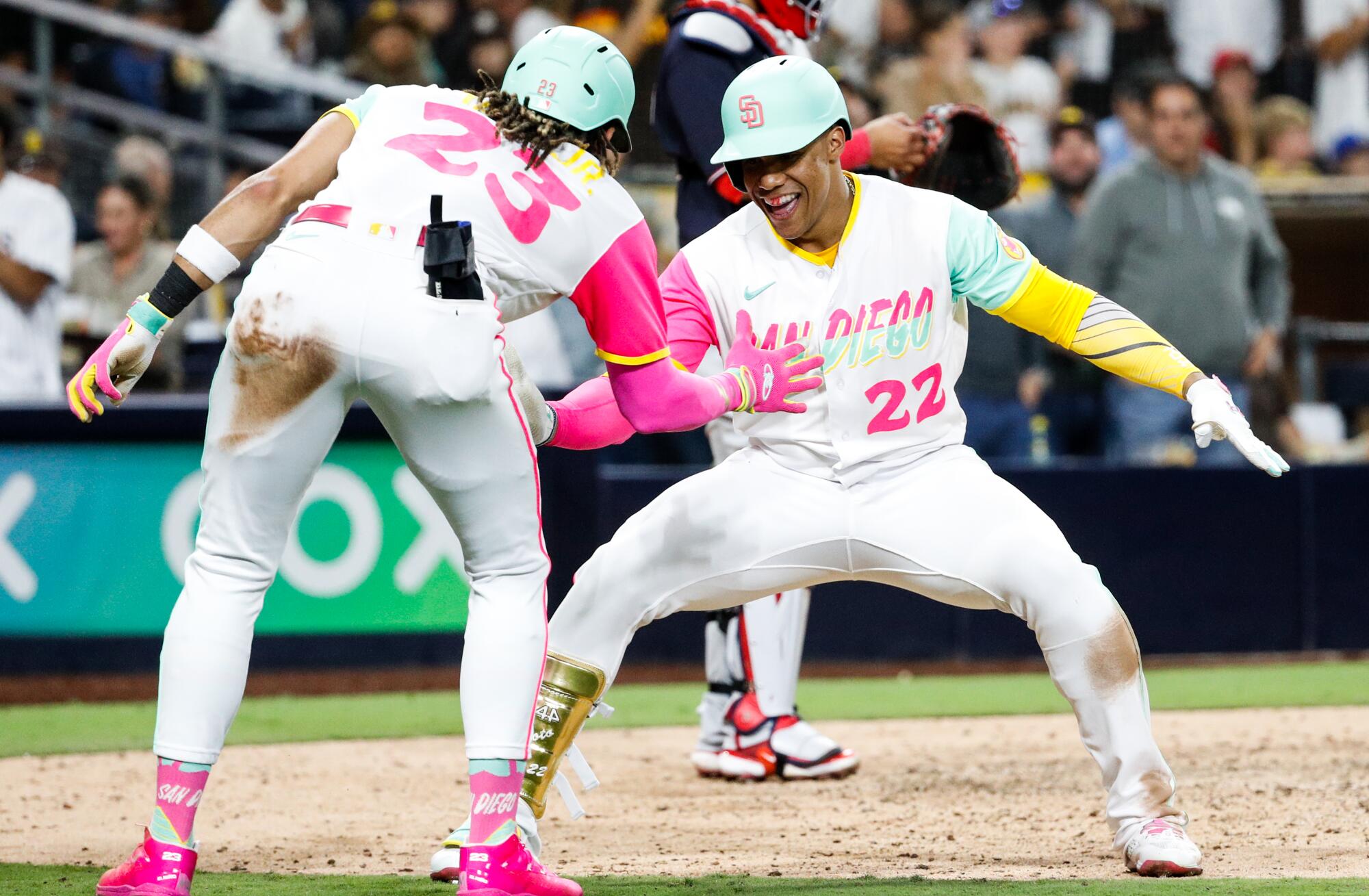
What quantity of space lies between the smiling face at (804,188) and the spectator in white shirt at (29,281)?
5.01 meters

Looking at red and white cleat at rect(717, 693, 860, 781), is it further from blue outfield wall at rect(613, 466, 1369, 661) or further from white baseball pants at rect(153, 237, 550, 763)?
blue outfield wall at rect(613, 466, 1369, 661)

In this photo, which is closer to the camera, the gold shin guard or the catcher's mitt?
the gold shin guard

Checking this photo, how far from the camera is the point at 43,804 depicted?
5043 mm

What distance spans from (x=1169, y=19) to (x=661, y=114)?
7.68 metres

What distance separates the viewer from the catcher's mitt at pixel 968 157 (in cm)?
502

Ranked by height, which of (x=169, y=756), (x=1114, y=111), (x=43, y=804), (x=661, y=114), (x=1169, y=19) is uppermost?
(x=1169, y=19)

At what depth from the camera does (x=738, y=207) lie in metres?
5.32

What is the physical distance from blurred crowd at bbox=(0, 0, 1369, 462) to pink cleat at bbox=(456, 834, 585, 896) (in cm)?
380

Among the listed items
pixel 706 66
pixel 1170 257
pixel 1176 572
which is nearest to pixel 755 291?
pixel 706 66

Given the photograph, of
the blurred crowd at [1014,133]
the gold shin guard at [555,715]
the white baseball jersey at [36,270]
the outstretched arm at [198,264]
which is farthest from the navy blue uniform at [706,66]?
the white baseball jersey at [36,270]

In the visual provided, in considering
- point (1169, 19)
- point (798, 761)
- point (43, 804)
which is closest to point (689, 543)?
point (798, 761)

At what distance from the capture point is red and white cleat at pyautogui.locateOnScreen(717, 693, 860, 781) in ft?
17.9

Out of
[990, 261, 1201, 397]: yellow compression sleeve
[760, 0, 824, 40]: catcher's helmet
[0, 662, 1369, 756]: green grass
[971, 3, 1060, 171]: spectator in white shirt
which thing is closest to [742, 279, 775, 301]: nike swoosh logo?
[990, 261, 1201, 397]: yellow compression sleeve

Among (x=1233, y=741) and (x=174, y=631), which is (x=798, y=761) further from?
(x=174, y=631)
